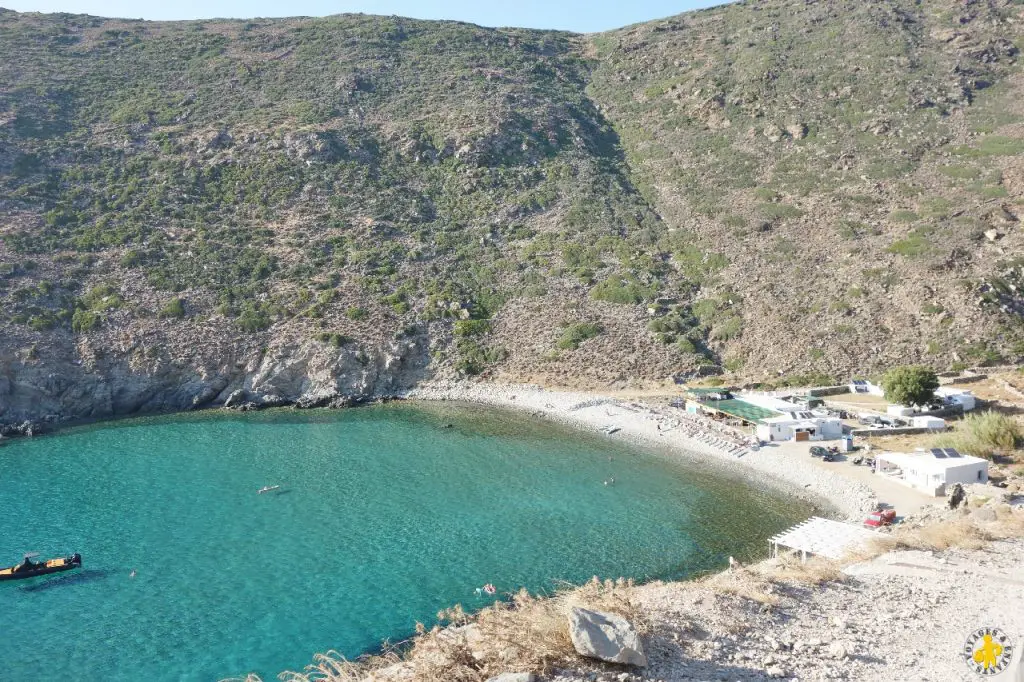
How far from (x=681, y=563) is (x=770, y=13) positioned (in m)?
121

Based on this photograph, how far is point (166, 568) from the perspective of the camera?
29328mm

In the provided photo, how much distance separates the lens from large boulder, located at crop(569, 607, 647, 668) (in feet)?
39.2

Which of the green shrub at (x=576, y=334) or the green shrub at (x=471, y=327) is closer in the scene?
the green shrub at (x=576, y=334)

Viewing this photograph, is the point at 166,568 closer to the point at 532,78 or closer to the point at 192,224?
the point at 192,224

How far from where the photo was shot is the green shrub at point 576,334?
206 ft

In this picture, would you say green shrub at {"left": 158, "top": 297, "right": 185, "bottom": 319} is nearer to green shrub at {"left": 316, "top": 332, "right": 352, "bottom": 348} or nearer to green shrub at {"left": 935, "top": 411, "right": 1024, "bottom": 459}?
green shrub at {"left": 316, "top": 332, "right": 352, "bottom": 348}

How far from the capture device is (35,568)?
28.8 meters

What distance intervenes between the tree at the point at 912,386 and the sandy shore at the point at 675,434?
28.0ft

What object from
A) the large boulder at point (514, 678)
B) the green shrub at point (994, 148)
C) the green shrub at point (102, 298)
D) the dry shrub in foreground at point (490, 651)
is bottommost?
the dry shrub in foreground at point (490, 651)

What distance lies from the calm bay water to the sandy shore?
6.33 ft

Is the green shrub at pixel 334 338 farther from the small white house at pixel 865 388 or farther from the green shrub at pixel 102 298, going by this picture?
the small white house at pixel 865 388

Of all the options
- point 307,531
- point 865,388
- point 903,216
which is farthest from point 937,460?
point 903,216

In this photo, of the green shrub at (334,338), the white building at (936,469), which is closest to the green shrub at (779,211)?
the white building at (936,469)

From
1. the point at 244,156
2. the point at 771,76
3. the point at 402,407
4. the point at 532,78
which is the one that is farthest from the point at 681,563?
the point at 532,78
